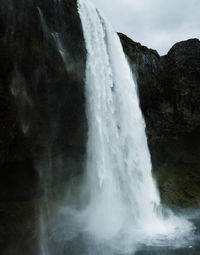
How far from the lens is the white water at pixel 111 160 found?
10.7 m

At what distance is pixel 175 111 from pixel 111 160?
935cm

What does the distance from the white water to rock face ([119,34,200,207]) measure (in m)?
5.06

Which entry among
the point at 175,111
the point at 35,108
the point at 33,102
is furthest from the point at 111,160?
the point at 175,111

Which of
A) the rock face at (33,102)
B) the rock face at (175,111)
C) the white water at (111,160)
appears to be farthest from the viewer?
the rock face at (175,111)

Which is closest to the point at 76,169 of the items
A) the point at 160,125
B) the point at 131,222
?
the point at 131,222

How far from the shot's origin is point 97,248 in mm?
8703

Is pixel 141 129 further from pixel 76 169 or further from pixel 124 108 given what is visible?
pixel 76 169

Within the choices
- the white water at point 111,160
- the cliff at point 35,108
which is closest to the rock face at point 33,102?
the cliff at point 35,108

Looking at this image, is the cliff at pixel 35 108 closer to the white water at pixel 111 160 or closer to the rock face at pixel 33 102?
the rock face at pixel 33 102

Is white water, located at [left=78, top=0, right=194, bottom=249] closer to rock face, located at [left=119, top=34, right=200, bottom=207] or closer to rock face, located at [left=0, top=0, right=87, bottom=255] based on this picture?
rock face, located at [left=0, top=0, right=87, bottom=255]

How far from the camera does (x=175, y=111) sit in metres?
18.5

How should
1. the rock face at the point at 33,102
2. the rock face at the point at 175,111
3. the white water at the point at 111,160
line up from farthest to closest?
the rock face at the point at 175,111
the white water at the point at 111,160
the rock face at the point at 33,102

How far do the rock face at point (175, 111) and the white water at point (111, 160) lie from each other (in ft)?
16.6

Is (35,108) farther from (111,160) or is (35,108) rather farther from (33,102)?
(111,160)
